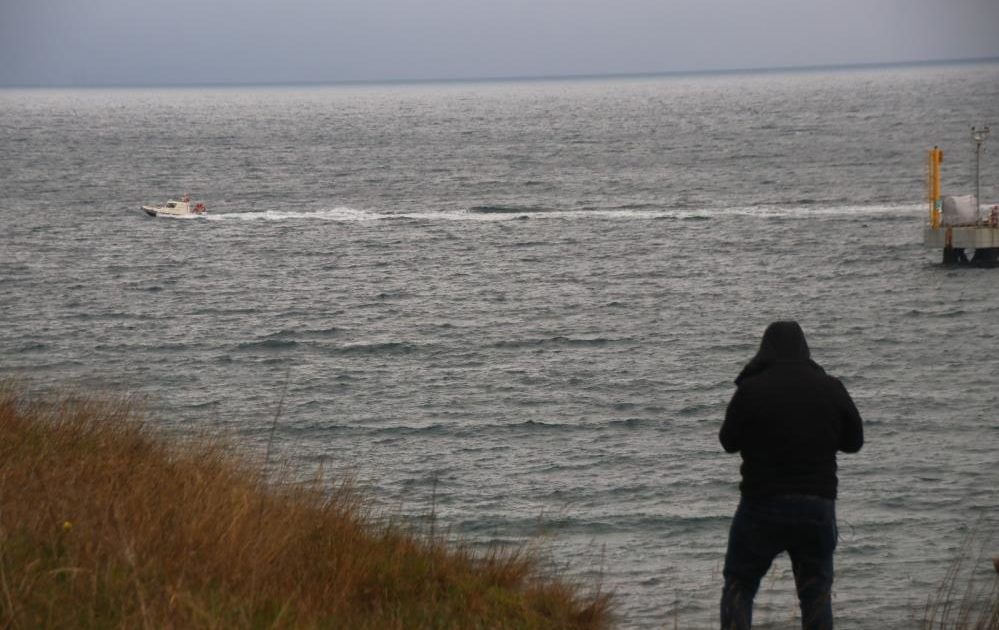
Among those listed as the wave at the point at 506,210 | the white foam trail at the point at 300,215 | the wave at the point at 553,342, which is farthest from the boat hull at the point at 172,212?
the wave at the point at 553,342

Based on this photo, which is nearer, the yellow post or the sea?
the sea

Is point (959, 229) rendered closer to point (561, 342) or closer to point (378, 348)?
point (561, 342)

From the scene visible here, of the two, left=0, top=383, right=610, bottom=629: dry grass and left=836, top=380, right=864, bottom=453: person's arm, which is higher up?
left=836, top=380, right=864, bottom=453: person's arm

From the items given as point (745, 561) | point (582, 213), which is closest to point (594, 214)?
point (582, 213)

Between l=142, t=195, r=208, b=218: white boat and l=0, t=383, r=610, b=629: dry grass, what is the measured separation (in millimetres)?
75657

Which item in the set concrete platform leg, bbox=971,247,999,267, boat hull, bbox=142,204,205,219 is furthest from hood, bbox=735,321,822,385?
boat hull, bbox=142,204,205,219

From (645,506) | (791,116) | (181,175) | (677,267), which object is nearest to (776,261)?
(677,267)

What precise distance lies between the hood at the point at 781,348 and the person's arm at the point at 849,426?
27 cm

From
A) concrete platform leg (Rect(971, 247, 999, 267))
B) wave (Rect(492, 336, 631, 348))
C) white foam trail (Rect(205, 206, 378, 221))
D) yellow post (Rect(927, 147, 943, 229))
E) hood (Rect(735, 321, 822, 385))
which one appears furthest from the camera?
white foam trail (Rect(205, 206, 378, 221))

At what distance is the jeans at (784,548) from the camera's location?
6.74 meters

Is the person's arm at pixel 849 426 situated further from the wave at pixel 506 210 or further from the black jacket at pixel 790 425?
the wave at pixel 506 210

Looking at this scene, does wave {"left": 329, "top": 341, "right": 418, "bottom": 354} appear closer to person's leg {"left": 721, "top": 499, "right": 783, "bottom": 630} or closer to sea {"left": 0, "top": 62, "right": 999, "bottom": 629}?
sea {"left": 0, "top": 62, "right": 999, "bottom": 629}

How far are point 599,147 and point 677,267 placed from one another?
8646cm

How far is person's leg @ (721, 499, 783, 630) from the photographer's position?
6789 millimetres
